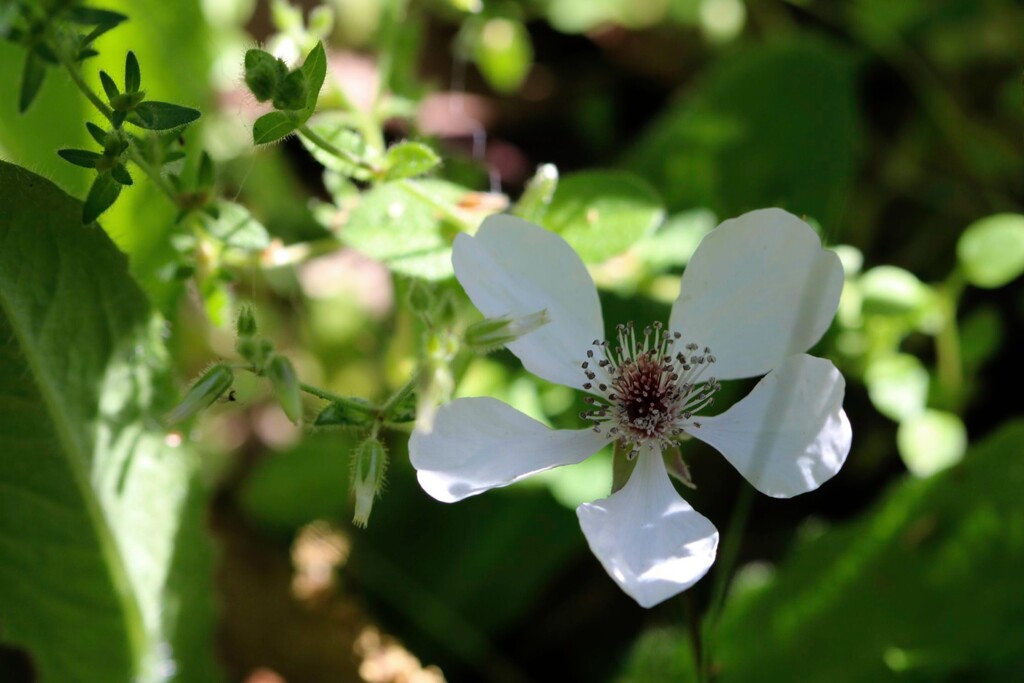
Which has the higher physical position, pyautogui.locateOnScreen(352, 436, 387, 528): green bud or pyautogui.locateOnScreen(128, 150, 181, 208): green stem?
pyautogui.locateOnScreen(128, 150, 181, 208): green stem

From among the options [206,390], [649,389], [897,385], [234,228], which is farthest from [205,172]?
[897,385]

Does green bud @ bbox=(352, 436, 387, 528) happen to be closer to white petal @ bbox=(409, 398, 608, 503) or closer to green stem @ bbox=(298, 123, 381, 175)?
white petal @ bbox=(409, 398, 608, 503)

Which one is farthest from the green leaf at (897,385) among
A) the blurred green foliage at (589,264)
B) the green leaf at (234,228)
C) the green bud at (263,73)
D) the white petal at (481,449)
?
the green bud at (263,73)

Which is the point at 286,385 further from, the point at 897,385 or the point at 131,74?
the point at 897,385

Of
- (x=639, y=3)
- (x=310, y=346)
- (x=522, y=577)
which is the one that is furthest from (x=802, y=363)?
(x=639, y=3)

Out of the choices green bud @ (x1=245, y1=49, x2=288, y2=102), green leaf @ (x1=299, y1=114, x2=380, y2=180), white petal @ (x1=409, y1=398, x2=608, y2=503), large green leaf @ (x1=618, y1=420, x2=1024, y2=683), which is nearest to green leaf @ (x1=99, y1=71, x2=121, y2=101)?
green bud @ (x1=245, y1=49, x2=288, y2=102)

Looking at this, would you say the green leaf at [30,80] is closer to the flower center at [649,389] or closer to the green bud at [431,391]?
the green bud at [431,391]
